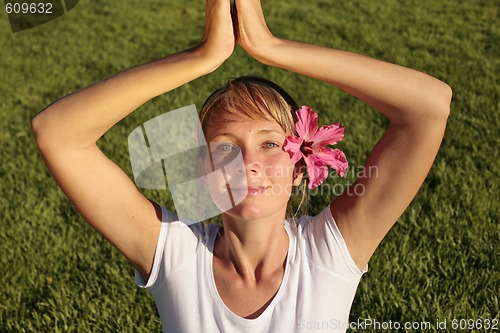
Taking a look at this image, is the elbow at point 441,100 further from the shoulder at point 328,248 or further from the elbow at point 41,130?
the elbow at point 41,130

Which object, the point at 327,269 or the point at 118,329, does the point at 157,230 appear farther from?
the point at 118,329

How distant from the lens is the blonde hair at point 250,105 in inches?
81.4

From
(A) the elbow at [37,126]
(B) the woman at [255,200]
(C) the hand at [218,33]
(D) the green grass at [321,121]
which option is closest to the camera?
(C) the hand at [218,33]

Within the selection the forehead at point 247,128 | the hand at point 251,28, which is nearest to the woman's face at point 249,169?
the forehead at point 247,128

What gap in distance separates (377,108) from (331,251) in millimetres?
418

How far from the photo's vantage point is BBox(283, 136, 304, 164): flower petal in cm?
203

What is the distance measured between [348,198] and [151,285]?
607 mm

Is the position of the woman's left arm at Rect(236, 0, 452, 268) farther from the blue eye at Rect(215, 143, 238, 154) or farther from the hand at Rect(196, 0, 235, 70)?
the blue eye at Rect(215, 143, 238, 154)

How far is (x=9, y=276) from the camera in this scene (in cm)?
393

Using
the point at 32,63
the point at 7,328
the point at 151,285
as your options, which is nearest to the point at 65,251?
the point at 7,328

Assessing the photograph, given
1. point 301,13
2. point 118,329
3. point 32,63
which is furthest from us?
point 301,13

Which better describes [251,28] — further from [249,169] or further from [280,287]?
[280,287]

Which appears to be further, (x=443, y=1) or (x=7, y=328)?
(x=443, y=1)

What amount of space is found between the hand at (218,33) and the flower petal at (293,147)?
34cm
